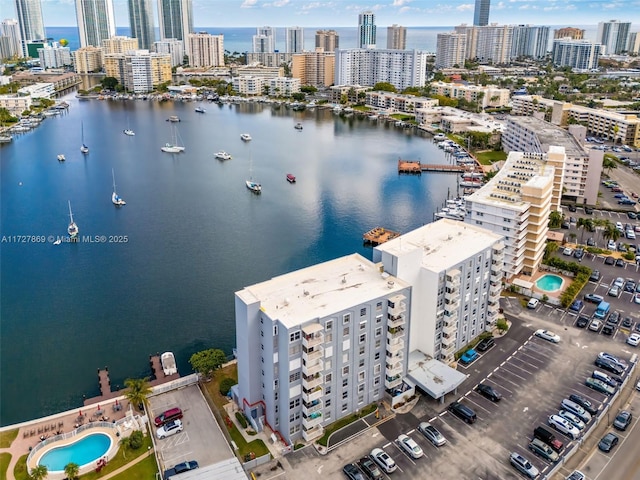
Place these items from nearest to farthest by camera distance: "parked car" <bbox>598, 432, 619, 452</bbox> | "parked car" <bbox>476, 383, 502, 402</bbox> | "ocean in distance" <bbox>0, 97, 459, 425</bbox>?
"parked car" <bbox>598, 432, 619, 452</bbox>, "parked car" <bbox>476, 383, 502, 402</bbox>, "ocean in distance" <bbox>0, 97, 459, 425</bbox>

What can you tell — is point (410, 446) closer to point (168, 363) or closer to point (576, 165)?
point (168, 363)

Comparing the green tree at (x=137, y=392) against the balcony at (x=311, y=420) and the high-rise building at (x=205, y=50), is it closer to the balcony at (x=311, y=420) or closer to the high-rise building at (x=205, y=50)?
the balcony at (x=311, y=420)

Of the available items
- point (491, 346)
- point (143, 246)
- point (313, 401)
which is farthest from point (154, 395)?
point (143, 246)

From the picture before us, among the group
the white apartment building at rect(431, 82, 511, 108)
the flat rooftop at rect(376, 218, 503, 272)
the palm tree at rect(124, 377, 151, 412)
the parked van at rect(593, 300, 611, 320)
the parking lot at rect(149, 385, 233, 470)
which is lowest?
the parking lot at rect(149, 385, 233, 470)

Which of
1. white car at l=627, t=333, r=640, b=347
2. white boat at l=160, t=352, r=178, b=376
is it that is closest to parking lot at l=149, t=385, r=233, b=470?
white boat at l=160, t=352, r=178, b=376

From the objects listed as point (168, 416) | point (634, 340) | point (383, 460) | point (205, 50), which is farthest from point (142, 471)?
point (205, 50)

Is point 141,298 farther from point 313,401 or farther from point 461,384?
point 461,384

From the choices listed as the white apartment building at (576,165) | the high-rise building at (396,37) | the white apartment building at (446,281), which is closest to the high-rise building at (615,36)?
the high-rise building at (396,37)

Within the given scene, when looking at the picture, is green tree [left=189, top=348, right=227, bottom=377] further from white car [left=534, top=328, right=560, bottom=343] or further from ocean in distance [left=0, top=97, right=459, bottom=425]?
white car [left=534, top=328, right=560, bottom=343]
